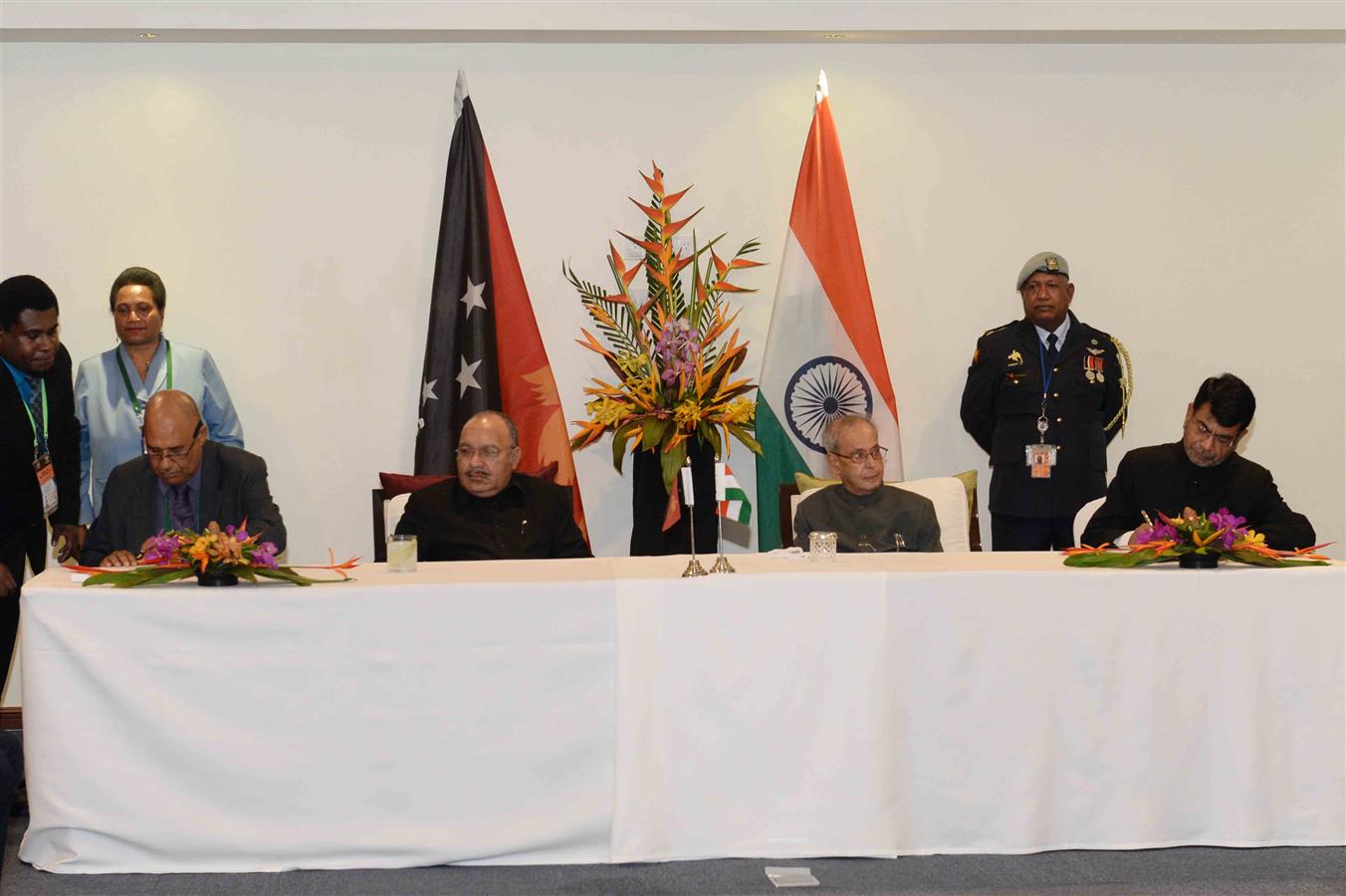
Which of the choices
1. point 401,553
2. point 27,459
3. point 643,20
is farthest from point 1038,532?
point 27,459

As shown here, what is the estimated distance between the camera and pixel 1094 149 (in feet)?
20.9

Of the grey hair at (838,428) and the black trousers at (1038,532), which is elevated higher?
the grey hair at (838,428)

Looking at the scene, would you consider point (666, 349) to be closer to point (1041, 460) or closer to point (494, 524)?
point (494, 524)

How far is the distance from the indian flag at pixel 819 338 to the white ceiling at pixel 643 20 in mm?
355

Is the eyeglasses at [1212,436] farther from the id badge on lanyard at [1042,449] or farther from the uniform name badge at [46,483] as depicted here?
the uniform name badge at [46,483]

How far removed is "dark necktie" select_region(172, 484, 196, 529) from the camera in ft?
14.5

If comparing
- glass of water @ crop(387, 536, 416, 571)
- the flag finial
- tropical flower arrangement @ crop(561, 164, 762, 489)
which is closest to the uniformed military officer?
tropical flower arrangement @ crop(561, 164, 762, 489)

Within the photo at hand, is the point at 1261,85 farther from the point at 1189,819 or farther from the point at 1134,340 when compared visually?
the point at 1189,819

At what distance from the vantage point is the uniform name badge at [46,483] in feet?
15.2

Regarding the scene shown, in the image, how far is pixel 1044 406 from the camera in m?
5.79

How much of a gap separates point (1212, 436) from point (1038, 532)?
60.0 inches

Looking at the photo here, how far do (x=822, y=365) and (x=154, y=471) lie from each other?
2759 millimetres

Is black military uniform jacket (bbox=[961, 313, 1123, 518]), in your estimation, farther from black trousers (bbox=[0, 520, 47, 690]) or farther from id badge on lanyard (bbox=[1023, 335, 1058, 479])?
black trousers (bbox=[0, 520, 47, 690])

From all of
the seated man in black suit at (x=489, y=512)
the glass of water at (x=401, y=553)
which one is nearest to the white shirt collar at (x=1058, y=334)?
the seated man in black suit at (x=489, y=512)
